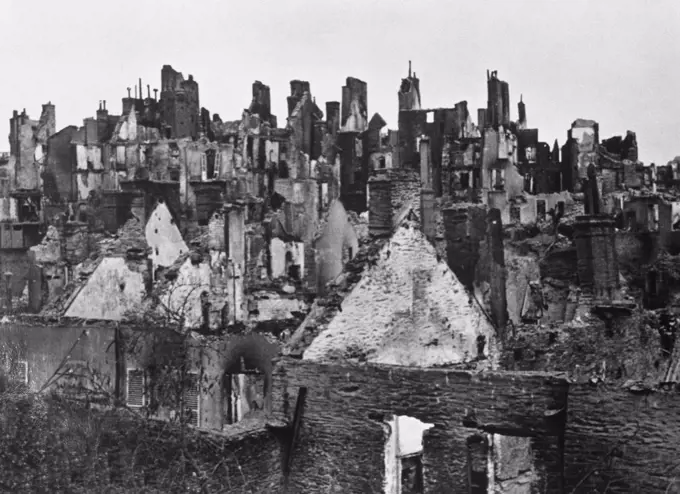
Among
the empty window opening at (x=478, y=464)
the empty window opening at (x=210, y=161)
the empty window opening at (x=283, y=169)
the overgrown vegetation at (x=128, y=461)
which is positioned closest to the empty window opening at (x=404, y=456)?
the empty window opening at (x=478, y=464)

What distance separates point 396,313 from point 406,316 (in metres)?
0.21

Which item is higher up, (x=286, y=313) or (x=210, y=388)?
(x=286, y=313)

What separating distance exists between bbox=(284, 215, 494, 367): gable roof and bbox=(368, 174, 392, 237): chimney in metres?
0.19

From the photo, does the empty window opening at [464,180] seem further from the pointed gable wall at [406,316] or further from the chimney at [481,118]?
the pointed gable wall at [406,316]

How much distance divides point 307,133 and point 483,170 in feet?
42.5

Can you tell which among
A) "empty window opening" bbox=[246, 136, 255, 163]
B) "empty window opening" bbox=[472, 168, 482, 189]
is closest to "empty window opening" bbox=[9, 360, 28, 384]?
"empty window opening" bbox=[246, 136, 255, 163]

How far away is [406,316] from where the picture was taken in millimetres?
13125

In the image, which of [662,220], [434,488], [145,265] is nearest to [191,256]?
[145,265]

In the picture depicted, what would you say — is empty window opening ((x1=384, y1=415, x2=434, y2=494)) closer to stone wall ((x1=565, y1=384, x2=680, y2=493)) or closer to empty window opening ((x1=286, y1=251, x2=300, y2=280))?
stone wall ((x1=565, y1=384, x2=680, y2=493))

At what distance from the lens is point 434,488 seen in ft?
36.9

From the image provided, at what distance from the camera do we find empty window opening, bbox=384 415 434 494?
11.7 metres

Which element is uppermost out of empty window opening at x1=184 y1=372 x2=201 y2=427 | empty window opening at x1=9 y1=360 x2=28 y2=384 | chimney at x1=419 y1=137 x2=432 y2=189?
chimney at x1=419 y1=137 x2=432 y2=189

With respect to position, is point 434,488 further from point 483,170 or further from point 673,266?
point 483,170

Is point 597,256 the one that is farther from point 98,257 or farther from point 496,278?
point 98,257
